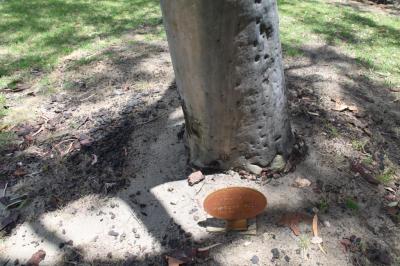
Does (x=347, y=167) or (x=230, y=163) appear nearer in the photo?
(x=230, y=163)

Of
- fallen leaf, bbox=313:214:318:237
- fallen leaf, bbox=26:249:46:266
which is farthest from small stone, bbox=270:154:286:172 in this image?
fallen leaf, bbox=26:249:46:266

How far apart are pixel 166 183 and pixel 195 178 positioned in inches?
8.4

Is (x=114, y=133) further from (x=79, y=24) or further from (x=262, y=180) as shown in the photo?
(x=79, y=24)

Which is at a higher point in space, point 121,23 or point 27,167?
point 121,23

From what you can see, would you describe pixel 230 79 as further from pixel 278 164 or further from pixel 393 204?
pixel 393 204

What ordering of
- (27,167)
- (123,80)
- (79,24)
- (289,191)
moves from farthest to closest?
(79,24) < (123,80) < (27,167) < (289,191)

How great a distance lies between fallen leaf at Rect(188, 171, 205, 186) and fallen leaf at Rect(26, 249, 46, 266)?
999mm

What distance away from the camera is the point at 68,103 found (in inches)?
149

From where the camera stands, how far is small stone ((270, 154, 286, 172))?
2.59 metres

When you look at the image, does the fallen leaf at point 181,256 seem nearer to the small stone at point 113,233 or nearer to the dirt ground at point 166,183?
the dirt ground at point 166,183

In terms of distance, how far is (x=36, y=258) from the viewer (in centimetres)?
230

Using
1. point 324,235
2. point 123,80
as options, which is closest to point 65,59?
point 123,80

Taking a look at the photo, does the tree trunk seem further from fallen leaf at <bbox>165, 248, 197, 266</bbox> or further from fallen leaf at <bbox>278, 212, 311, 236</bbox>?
fallen leaf at <bbox>165, 248, 197, 266</bbox>

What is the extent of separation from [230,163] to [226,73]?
71 cm
